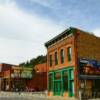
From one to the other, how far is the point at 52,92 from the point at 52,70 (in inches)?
143

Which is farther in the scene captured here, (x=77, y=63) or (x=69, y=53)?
(x=69, y=53)

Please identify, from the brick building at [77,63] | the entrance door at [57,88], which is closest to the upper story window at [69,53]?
the brick building at [77,63]

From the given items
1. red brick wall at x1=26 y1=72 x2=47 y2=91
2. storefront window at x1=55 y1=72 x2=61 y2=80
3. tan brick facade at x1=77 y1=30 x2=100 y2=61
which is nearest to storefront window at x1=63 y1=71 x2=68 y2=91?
storefront window at x1=55 y1=72 x2=61 y2=80

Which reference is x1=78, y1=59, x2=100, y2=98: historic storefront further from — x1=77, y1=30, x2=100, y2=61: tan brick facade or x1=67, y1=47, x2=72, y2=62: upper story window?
x1=67, y1=47, x2=72, y2=62: upper story window

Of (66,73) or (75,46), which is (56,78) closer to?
(66,73)

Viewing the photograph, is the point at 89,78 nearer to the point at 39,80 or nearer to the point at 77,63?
the point at 77,63

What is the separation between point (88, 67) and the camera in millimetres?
39719

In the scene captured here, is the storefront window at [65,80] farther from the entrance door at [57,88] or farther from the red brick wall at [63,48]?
the entrance door at [57,88]

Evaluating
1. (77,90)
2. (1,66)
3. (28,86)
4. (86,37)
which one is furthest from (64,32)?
(1,66)

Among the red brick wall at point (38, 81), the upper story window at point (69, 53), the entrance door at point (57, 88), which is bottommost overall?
the entrance door at point (57, 88)

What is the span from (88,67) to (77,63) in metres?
1.94

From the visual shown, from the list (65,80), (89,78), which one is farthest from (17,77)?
(89,78)

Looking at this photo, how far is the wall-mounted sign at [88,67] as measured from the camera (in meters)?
39.2

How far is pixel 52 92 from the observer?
4681 cm
